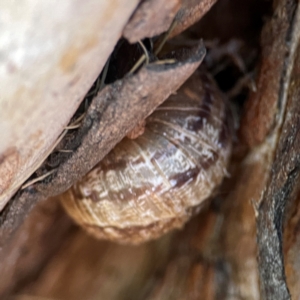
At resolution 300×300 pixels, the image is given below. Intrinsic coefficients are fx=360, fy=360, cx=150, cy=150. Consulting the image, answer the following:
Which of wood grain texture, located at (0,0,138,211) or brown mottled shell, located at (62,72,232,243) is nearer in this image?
wood grain texture, located at (0,0,138,211)

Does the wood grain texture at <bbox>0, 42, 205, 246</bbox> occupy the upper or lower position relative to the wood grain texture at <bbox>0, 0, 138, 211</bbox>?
lower

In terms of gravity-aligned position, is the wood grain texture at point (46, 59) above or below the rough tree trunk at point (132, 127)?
above

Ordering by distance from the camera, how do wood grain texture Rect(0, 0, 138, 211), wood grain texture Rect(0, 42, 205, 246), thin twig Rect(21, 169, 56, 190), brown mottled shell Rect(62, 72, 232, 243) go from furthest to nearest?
brown mottled shell Rect(62, 72, 232, 243)
thin twig Rect(21, 169, 56, 190)
wood grain texture Rect(0, 42, 205, 246)
wood grain texture Rect(0, 0, 138, 211)

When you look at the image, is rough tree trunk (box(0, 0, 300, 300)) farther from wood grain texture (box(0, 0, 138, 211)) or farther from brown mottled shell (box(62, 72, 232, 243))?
brown mottled shell (box(62, 72, 232, 243))

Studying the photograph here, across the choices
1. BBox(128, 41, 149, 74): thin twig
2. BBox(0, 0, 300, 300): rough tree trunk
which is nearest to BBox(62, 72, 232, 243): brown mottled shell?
BBox(0, 0, 300, 300): rough tree trunk

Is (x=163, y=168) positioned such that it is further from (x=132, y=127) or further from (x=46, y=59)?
(x=46, y=59)

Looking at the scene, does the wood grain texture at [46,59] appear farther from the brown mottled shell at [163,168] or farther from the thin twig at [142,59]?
the brown mottled shell at [163,168]

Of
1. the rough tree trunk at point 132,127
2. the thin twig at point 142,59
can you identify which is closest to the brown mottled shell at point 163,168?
the rough tree trunk at point 132,127

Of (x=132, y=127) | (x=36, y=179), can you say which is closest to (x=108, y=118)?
(x=132, y=127)

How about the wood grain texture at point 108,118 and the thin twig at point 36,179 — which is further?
the thin twig at point 36,179
